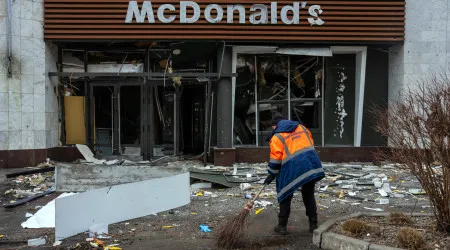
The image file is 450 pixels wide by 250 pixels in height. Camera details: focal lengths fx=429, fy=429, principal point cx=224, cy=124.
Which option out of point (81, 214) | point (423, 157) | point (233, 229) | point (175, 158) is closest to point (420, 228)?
point (423, 157)

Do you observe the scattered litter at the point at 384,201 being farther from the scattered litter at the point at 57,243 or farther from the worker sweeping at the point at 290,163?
the scattered litter at the point at 57,243

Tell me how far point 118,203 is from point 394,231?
12.7 ft

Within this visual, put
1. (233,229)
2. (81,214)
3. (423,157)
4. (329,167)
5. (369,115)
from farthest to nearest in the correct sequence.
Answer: (369,115)
(329,167)
(81,214)
(233,229)
(423,157)

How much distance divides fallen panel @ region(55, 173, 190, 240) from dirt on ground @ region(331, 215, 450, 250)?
9.30 ft

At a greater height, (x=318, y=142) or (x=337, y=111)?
(x=337, y=111)

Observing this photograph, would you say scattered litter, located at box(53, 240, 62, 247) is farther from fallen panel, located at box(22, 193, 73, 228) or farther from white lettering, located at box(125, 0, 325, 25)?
white lettering, located at box(125, 0, 325, 25)

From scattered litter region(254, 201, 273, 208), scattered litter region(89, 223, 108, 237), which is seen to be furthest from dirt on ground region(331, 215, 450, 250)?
scattered litter region(89, 223, 108, 237)

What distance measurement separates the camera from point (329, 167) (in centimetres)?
1121

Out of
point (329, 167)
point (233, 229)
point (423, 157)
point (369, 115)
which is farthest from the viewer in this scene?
point (369, 115)

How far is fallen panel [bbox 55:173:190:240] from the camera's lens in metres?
5.66

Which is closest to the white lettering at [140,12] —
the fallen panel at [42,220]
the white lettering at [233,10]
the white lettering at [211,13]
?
the white lettering at [211,13]

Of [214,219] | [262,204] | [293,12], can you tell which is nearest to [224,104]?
[293,12]

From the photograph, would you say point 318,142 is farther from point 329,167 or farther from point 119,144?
point 119,144

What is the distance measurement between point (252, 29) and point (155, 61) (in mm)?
3399
